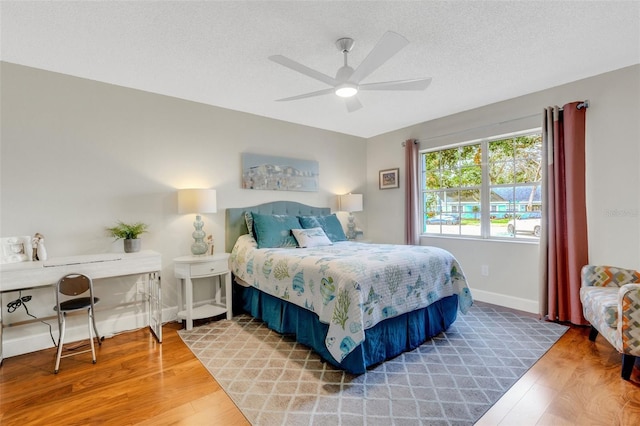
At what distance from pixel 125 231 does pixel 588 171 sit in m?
4.58

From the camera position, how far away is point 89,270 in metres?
2.43

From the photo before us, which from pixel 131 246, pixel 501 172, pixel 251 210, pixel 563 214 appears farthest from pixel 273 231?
pixel 563 214

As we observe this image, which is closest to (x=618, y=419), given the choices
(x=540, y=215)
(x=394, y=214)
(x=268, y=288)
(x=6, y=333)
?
(x=540, y=215)

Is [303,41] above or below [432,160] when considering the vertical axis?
above

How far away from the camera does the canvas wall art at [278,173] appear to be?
3.83m

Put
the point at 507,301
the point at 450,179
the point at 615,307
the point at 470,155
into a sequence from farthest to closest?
the point at 450,179 → the point at 470,155 → the point at 507,301 → the point at 615,307

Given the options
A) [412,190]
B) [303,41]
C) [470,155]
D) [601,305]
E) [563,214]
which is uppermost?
[303,41]

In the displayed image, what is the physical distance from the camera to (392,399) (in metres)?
1.82

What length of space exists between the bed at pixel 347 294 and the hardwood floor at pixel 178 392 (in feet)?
2.47

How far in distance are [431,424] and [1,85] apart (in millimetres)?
4075

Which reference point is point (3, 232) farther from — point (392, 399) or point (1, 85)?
point (392, 399)

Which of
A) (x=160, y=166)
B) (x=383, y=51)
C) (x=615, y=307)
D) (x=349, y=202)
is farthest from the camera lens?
(x=349, y=202)

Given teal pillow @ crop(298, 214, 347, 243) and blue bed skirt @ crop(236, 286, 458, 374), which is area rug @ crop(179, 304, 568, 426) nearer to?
blue bed skirt @ crop(236, 286, 458, 374)

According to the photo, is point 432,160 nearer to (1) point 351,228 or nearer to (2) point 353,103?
(1) point 351,228
